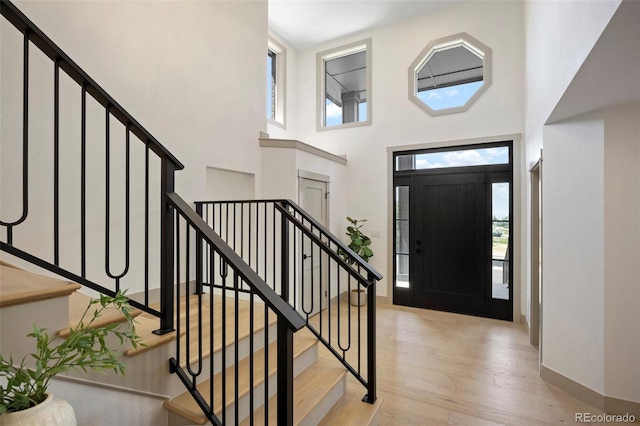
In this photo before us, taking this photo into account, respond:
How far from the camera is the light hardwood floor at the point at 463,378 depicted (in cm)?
240

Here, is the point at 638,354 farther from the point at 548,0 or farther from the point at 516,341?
the point at 548,0

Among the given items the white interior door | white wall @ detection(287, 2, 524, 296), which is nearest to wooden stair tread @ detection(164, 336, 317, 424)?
the white interior door

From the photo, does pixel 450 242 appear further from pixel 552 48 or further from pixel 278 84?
pixel 278 84

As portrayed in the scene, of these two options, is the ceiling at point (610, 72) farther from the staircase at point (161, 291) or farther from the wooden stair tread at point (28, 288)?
the wooden stair tread at point (28, 288)

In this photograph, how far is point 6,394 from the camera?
35.2 inches

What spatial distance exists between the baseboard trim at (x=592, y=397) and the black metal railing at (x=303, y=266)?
165cm

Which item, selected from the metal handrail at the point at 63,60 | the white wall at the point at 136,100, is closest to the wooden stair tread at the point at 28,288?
the metal handrail at the point at 63,60

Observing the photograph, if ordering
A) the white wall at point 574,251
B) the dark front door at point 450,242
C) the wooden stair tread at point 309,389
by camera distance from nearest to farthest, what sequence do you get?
1. the wooden stair tread at point 309,389
2. the white wall at point 574,251
3. the dark front door at point 450,242

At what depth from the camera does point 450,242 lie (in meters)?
4.79

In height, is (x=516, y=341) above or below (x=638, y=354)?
below

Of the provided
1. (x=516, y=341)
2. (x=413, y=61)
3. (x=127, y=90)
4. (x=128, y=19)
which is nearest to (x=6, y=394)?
(x=127, y=90)

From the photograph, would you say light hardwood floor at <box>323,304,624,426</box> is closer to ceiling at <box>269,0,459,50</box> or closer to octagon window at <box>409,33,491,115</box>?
octagon window at <box>409,33,491,115</box>

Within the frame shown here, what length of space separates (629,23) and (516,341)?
11.5ft
